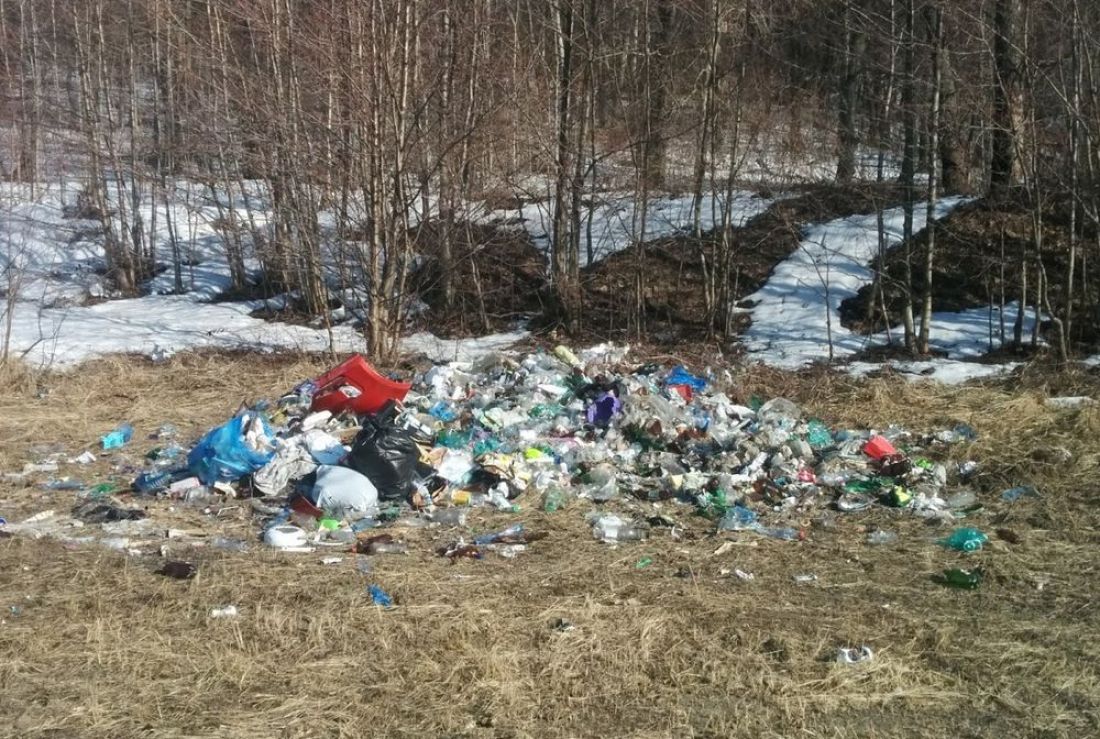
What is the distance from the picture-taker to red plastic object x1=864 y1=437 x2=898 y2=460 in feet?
22.4

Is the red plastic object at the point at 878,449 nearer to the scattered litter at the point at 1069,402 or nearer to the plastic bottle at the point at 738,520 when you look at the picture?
the plastic bottle at the point at 738,520

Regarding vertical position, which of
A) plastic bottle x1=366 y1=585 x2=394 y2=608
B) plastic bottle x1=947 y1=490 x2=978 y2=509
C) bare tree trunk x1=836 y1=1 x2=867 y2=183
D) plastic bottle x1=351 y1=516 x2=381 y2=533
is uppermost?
bare tree trunk x1=836 y1=1 x2=867 y2=183

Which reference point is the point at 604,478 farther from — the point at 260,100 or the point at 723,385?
the point at 260,100

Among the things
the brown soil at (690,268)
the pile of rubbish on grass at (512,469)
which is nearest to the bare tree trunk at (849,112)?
the brown soil at (690,268)

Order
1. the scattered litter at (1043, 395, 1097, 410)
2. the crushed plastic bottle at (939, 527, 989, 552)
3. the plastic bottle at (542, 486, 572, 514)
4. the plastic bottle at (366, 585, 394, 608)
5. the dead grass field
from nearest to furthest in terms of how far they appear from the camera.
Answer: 1. the dead grass field
2. the plastic bottle at (366, 585, 394, 608)
3. the crushed plastic bottle at (939, 527, 989, 552)
4. the plastic bottle at (542, 486, 572, 514)
5. the scattered litter at (1043, 395, 1097, 410)

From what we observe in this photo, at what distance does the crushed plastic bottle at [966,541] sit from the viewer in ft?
17.6

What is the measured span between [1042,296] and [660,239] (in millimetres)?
5252

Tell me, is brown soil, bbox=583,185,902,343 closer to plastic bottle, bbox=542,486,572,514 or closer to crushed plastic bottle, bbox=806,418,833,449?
crushed plastic bottle, bbox=806,418,833,449

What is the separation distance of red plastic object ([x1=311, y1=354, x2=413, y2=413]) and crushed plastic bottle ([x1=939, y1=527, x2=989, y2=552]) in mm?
4138

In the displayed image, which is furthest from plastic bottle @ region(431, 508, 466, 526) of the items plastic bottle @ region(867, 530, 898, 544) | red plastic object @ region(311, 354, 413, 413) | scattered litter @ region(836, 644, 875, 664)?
scattered litter @ region(836, 644, 875, 664)

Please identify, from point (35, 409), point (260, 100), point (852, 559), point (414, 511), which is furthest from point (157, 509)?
point (260, 100)

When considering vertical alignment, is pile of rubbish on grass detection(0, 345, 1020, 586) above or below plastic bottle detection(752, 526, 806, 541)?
above

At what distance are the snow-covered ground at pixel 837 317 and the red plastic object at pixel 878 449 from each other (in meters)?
2.86

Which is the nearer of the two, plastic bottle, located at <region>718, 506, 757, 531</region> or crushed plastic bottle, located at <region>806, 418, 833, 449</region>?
plastic bottle, located at <region>718, 506, 757, 531</region>
